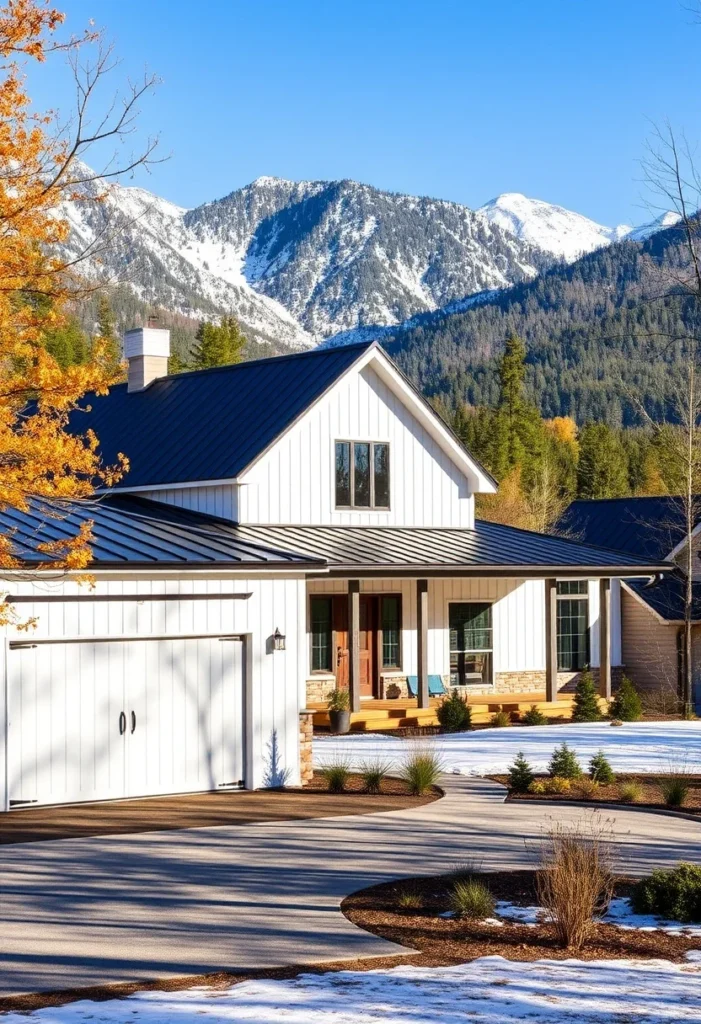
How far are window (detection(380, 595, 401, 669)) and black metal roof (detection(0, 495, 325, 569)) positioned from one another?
9090 mm

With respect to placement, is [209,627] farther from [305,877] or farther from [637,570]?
[637,570]

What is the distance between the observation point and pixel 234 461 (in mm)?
27422

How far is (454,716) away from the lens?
26.5 meters

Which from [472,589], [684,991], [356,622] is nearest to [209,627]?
[356,622]

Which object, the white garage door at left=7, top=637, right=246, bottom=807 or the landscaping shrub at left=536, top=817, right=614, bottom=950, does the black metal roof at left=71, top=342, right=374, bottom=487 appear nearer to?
the white garage door at left=7, top=637, right=246, bottom=807

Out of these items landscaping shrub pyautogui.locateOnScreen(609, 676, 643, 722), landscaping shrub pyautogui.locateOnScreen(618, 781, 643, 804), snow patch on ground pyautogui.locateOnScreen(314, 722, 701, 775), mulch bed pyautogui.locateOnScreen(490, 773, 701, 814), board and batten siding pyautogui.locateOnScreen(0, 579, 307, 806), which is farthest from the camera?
landscaping shrub pyautogui.locateOnScreen(609, 676, 643, 722)

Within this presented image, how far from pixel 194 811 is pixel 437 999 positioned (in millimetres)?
8353

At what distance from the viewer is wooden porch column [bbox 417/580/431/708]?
27891 mm

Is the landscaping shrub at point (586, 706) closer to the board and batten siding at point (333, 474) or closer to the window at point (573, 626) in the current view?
the board and batten siding at point (333, 474)

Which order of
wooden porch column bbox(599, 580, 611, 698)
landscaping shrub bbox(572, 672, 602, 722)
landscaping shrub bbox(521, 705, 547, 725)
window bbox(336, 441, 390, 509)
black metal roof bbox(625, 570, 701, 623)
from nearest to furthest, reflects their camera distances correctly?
landscaping shrub bbox(521, 705, 547, 725)
landscaping shrub bbox(572, 672, 602, 722)
window bbox(336, 441, 390, 509)
wooden porch column bbox(599, 580, 611, 698)
black metal roof bbox(625, 570, 701, 623)

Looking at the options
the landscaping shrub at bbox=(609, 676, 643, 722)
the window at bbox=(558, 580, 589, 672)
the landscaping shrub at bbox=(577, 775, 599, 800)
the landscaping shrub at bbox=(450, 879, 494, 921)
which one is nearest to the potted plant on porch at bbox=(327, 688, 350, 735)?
the landscaping shrub at bbox=(609, 676, 643, 722)

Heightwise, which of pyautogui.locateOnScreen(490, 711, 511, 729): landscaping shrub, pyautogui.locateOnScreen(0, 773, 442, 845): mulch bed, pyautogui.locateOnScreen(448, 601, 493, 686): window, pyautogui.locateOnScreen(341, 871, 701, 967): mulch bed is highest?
pyautogui.locateOnScreen(448, 601, 493, 686): window

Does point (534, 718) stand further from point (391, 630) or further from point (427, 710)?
point (391, 630)

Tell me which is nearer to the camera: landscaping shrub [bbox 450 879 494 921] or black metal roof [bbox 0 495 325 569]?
landscaping shrub [bbox 450 879 494 921]
